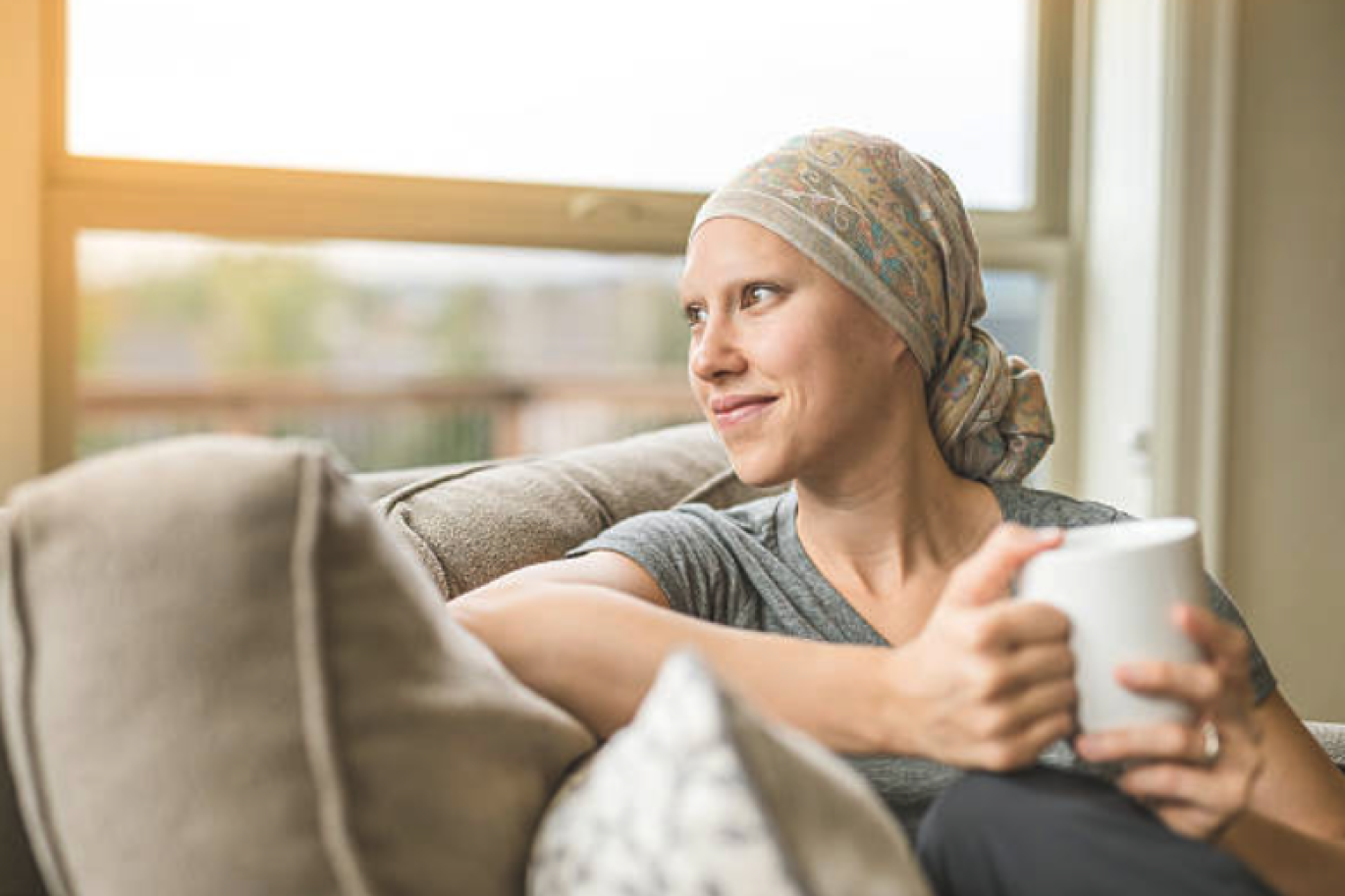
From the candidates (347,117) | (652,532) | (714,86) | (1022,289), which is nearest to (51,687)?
(652,532)

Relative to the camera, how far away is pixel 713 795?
59 centimetres

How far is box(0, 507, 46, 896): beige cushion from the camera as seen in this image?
0.81 m

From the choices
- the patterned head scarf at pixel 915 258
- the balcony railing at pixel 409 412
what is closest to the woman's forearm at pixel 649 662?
the patterned head scarf at pixel 915 258

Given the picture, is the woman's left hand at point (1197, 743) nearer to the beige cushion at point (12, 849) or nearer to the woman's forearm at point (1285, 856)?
the woman's forearm at point (1285, 856)

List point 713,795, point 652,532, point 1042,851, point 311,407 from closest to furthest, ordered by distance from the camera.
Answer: point 713,795, point 1042,851, point 652,532, point 311,407

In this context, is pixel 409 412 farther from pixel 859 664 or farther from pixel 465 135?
pixel 859 664

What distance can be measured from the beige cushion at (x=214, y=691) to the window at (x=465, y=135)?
1.46 metres

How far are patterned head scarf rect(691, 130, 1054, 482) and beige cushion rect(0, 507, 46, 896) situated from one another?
81cm

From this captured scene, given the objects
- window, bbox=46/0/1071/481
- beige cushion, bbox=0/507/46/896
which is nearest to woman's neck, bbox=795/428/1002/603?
beige cushion, bbox=0/507/46/896

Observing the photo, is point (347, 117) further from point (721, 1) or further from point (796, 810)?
point (796, 810)

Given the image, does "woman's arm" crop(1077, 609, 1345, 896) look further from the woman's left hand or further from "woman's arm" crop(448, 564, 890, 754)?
"woman's arm" crop(448, 564, 890, 754)

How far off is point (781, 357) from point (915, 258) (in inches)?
7.5

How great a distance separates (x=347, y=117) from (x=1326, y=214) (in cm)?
196

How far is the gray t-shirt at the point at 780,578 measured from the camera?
115 centimetres
